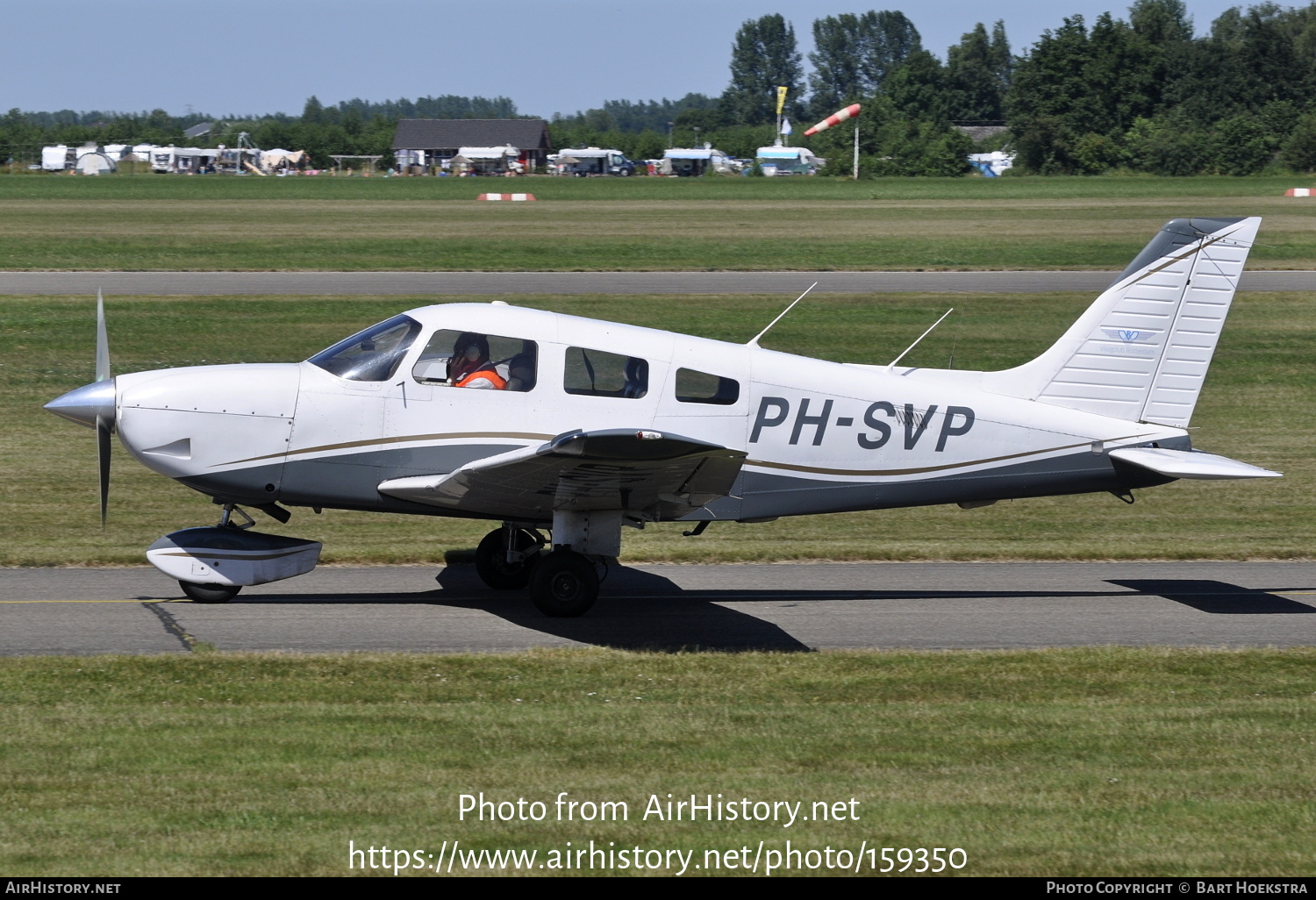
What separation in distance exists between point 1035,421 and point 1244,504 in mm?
5632

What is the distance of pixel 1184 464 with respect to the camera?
1042 centimetres

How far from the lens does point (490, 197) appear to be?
64.6m

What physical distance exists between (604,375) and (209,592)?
350 centimetres

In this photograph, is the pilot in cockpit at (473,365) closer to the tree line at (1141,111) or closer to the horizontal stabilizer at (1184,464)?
the horizontal stabilizer at (1184,464)

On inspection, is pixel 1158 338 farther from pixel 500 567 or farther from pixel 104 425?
pixel 104 425

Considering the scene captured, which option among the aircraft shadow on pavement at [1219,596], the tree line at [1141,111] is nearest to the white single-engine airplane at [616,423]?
the aircraft shadow on pavement at [1219,596]

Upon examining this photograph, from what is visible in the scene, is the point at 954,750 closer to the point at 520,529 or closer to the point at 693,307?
the point at 520,529

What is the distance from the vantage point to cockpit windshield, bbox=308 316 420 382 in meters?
9.99

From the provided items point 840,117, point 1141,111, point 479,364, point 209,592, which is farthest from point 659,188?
point 209,592

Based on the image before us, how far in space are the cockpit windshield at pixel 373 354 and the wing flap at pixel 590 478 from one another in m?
0.83

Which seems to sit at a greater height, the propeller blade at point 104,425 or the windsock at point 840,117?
the windsock at point 840,117

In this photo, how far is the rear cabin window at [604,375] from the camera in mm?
10078

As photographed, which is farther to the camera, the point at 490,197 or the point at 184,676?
the point at 490,197

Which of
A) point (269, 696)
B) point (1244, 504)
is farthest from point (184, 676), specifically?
point (1244, 504)
